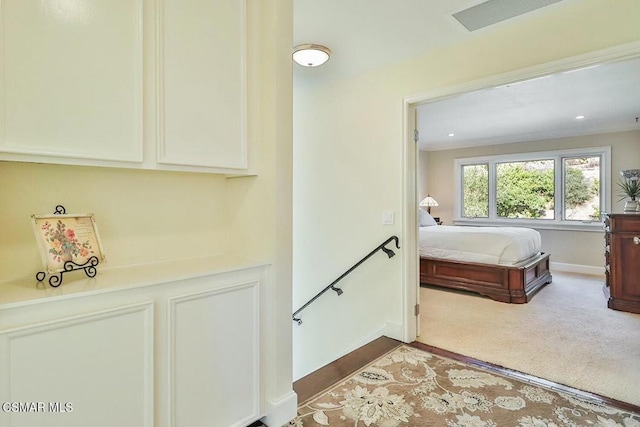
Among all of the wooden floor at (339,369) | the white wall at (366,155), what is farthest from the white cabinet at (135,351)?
the white wall at (366,155)

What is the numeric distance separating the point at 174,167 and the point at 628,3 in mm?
2616

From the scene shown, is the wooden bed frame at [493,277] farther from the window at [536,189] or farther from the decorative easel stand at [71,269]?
the decorative easel stand at [71,269]

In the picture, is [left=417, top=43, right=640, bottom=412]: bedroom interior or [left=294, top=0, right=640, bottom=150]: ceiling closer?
[left=294, top=0, right=640, bottom=150]: ceiling

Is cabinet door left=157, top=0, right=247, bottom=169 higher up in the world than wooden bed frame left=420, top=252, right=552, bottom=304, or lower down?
higher up

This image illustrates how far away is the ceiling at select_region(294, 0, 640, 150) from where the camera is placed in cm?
225

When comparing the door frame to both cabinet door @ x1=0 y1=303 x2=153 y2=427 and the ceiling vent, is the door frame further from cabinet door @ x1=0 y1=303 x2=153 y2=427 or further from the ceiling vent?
cabinet door @ x1=0 y1=303 x2=153 y2=427

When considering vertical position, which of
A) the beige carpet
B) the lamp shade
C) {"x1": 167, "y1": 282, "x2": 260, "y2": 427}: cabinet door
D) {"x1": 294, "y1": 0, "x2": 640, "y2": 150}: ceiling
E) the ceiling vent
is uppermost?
{"x1": 294, "y1": 0, "x2": 640, "y2": 150}: ceiling

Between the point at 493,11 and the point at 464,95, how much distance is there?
686mm

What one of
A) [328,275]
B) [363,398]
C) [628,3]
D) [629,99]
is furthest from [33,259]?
[629,99]

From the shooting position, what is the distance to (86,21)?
137 cm

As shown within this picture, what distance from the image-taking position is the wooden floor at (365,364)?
213 cm

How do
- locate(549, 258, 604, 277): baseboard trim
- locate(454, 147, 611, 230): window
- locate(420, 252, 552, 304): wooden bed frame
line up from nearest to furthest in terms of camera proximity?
locate(420, 252, 552, 304): wooden bed frame, locate(549, 258, 604, 277): baseboard trim, locate(454, 147, 611, 230): window

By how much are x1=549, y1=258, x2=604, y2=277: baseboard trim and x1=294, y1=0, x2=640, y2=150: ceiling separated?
2230mm

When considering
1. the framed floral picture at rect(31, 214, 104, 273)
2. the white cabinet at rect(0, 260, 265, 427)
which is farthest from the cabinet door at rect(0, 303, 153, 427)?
the framed floral picture at rect(31, 214, 104, 273)
